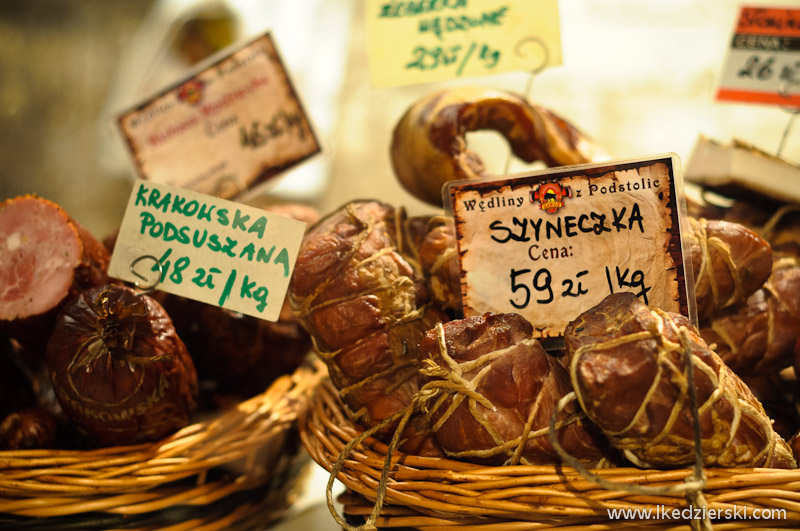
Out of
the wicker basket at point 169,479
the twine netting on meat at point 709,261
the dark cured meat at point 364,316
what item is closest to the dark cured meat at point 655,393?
the twine netting on meat at point 709,261

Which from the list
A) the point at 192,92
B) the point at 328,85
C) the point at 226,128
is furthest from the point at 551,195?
Result: the point at 328,85

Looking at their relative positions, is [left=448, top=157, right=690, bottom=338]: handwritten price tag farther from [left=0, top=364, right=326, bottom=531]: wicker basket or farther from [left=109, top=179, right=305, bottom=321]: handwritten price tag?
[left=0, top=364, right=326, bottom=531]: wicker basket

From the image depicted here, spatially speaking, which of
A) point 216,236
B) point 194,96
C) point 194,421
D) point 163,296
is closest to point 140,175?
point 194,96

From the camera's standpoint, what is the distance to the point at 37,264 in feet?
4.60

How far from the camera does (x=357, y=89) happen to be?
9.83 feet

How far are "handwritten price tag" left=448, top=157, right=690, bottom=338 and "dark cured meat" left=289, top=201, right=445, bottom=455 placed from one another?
0.48 ft

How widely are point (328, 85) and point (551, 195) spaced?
2.13 metres

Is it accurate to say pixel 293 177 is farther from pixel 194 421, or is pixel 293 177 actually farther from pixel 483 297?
pixel 483 297

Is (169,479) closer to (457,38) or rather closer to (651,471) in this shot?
(651,471)

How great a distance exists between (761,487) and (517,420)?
1.31 feet

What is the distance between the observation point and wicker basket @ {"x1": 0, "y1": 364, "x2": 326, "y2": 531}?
127 cm

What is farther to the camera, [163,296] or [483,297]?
[163,296]

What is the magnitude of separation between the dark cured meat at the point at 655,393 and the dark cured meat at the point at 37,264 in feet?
3.71

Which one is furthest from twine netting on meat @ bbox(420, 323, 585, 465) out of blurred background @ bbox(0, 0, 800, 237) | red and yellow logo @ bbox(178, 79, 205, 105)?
blurred background @ bbox(0, 0, 800, 237)
